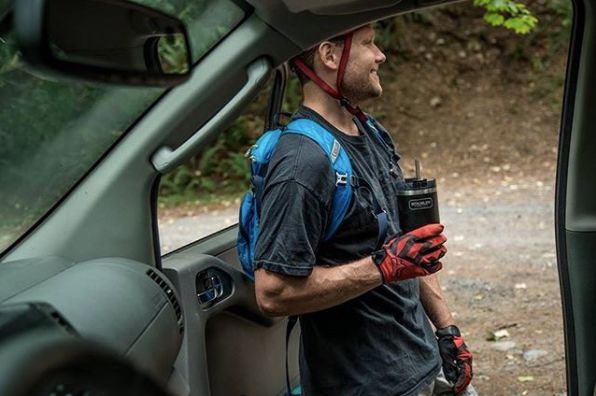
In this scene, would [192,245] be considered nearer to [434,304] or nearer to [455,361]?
[434,304]

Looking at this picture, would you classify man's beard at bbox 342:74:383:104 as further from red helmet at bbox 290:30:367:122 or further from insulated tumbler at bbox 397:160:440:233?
insulated tumbler at bbox 397:160:440:233

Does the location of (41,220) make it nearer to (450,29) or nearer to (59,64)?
(59,64)

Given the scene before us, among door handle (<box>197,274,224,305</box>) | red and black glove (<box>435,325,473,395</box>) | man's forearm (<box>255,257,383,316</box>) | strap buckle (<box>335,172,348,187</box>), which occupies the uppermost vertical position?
strap buckle (<box>335,172,348,187</box>)

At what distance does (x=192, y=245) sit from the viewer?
3.39 metres

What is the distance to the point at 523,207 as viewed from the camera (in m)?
10.1

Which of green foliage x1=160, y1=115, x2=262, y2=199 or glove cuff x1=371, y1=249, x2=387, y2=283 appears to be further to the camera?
green foliage x1=160, y1=115, x2=262, y2=199

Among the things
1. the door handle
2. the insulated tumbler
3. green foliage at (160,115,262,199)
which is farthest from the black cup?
green foliage at (160,115,262,199)

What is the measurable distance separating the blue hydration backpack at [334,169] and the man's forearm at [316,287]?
0.41ft

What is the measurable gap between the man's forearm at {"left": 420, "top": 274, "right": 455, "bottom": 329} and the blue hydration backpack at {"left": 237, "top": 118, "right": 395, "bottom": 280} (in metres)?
0.57

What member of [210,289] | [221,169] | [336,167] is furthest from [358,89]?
[221,169]

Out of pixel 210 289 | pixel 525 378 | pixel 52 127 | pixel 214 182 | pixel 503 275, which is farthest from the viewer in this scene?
pixel 214 182

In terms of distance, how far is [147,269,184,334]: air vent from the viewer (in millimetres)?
2701

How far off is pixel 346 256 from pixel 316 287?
0.58 feet

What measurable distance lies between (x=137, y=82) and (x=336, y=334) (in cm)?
123
